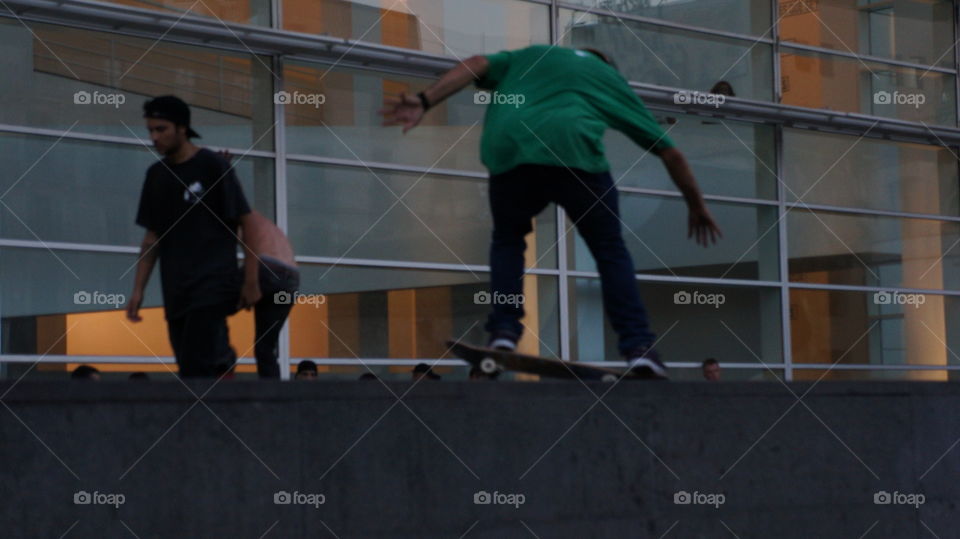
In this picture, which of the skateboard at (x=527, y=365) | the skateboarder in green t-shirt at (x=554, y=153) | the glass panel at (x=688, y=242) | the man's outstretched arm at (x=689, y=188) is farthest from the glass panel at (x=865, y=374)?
the skateboarder in green t-shirt at (x=554, y=153)

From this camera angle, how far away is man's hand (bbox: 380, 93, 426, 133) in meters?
5.42

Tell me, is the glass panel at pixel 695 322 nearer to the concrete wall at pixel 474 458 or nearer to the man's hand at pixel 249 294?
the concrete wall at pixel 474 458

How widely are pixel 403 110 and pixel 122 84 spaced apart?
23.8 feet

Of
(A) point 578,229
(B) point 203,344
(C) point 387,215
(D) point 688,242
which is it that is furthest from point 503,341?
(D) point 688,242

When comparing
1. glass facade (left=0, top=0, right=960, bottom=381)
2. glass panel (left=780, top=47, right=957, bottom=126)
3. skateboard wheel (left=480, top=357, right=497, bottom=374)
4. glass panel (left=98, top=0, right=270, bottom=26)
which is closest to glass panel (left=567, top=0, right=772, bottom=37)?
glass facade (left=0, top=0, right=960, bottom=381)

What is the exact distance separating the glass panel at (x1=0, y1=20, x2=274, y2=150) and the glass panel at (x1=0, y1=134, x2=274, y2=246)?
6.8 inches

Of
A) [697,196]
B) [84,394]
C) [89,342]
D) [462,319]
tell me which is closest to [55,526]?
[84,394]

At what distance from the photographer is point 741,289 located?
1652 centimetres

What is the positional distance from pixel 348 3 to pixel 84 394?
9771 mm

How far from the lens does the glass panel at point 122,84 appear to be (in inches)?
458

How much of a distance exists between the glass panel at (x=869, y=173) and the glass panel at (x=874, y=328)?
1.14m

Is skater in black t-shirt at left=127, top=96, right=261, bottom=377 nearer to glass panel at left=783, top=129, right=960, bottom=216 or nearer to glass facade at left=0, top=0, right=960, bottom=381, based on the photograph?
glass facade at left=0, top=0, right=960, bottom=381

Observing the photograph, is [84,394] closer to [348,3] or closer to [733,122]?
[348,3]

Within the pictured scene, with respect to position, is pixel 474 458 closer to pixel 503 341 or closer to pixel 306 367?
pixel 503 341
